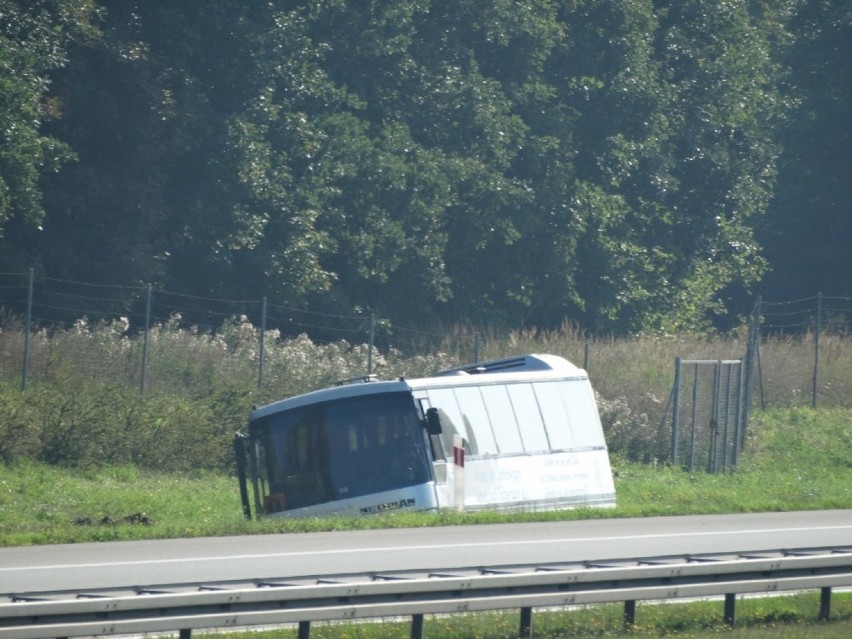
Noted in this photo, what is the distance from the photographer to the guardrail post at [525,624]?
1040 cm

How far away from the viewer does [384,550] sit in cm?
1546

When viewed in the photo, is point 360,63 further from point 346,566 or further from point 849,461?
point 346,566

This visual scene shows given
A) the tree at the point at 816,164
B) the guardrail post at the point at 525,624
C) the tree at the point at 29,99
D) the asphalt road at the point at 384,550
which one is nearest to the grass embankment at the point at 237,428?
the guardrail post at the point at 525,624

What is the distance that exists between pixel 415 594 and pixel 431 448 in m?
9.92

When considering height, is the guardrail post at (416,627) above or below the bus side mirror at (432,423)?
below

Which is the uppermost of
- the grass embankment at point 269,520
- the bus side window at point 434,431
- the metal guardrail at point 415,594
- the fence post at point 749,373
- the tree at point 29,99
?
the tree at point 29,99

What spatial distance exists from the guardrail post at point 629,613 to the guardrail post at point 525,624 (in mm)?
856

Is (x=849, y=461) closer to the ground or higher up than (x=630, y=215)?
closer to the ground

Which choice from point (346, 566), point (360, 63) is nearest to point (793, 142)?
point (360, 63)

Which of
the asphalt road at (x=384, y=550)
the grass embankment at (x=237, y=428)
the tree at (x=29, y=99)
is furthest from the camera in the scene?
the tree at (x=29, y=99)

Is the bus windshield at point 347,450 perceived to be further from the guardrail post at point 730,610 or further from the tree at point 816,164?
the tree at point 816,164

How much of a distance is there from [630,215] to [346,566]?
33.5m

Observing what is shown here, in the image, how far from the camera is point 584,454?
2188 centimetres

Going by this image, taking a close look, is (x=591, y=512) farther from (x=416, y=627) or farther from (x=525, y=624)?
(x=416, y=627)
